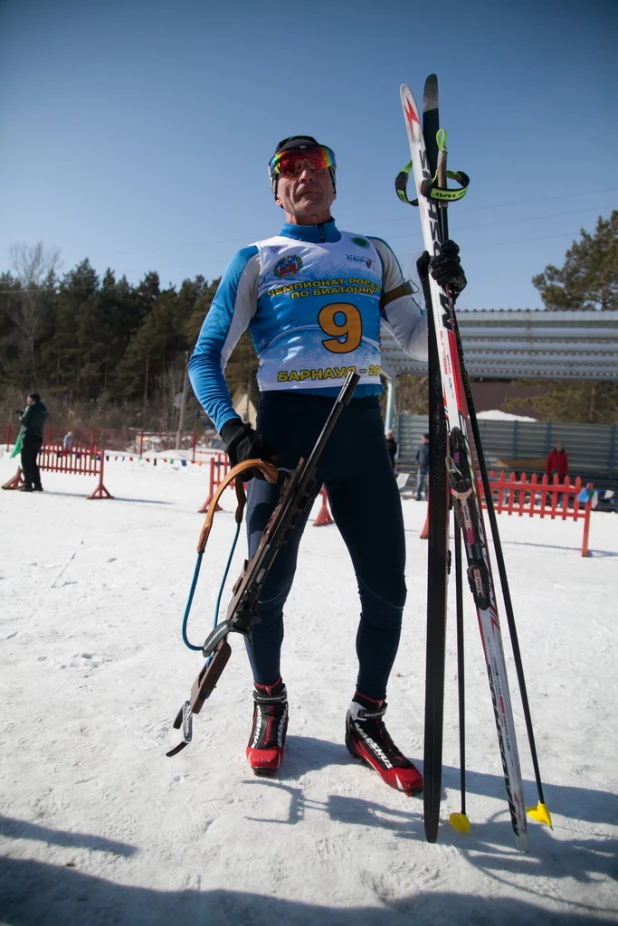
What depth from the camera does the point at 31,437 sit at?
10906mm

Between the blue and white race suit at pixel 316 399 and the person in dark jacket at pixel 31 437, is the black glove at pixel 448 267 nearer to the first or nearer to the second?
the blue and white race suit at pixel 316 399

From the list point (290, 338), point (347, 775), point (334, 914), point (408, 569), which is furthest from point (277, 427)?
point (408, 569)

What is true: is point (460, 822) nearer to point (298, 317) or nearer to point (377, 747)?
point (377, 747)

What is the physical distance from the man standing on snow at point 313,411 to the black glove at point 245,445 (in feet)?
0.04

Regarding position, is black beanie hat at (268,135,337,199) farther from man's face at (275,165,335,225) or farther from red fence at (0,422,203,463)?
red fence at (0,422,203,463)

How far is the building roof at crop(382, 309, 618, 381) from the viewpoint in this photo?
1408 centimetres

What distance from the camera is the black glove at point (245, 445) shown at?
6.15 ft

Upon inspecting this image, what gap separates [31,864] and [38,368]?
168ft

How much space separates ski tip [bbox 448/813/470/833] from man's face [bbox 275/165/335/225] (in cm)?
200

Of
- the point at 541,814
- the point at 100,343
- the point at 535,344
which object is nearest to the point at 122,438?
→ the point at 100,343

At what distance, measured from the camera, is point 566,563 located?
651 centimetres

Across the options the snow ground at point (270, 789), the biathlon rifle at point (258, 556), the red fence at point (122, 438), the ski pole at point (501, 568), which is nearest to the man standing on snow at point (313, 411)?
the biathlon rifle at point (258, 556)

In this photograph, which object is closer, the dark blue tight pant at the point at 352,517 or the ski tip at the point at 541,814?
the ski tip at the point at 541,814

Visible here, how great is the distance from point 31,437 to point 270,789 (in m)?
10.4
